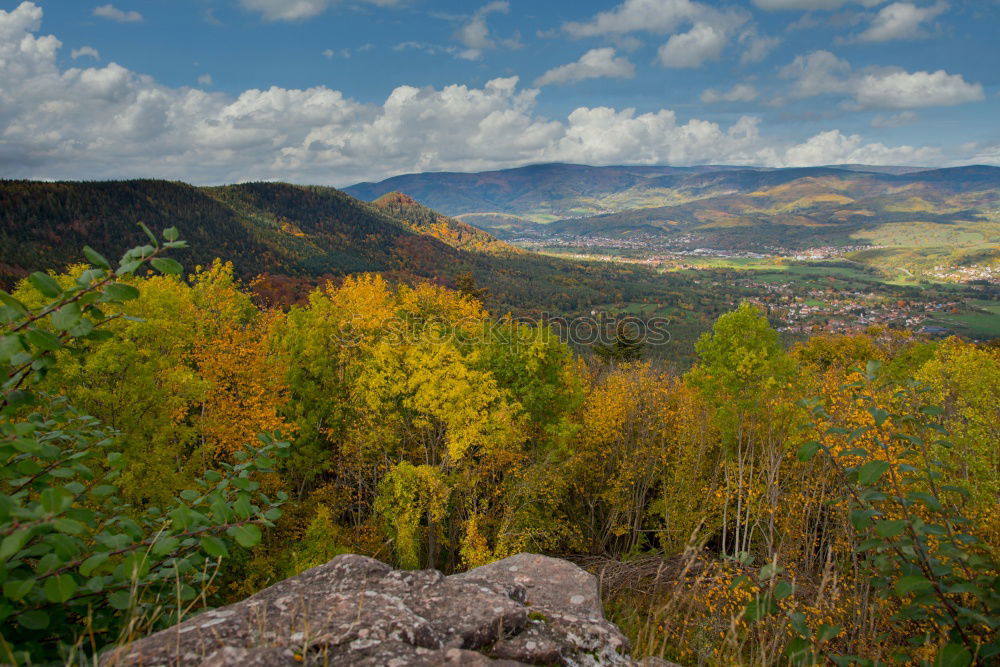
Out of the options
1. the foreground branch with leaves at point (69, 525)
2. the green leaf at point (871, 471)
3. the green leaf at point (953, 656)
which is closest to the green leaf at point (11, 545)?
the foreground branch with leaves at point (69, 525)

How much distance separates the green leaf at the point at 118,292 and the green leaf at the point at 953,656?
17.0ft

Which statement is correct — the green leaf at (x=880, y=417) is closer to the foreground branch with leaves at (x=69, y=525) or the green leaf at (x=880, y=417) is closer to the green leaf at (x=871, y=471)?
the green leaf at (x=871, y=471)

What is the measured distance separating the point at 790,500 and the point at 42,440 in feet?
71.3

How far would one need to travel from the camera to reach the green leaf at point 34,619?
2.78 m

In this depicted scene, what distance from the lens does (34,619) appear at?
282cm

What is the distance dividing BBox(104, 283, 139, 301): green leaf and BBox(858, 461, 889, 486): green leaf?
14.7 ft

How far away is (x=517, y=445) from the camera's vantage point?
76.5ft

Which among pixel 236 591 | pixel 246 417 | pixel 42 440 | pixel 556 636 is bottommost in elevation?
pixel 236 591

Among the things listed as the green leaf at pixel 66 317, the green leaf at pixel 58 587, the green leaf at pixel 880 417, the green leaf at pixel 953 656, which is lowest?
the green leaf at pixel 953 656

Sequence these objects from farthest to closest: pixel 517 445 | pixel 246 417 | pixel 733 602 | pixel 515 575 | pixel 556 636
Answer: pixel 517 445, pixel 246 417, pixel 733 602, pixel 515 575, pixel 556 636

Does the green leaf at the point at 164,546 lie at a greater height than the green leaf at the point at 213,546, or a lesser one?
greater

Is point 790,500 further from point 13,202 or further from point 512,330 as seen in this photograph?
point 13,202

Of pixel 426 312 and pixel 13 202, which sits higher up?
pixel 13 202

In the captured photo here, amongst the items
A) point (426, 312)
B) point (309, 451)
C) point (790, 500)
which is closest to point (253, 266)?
point (426, 312)
